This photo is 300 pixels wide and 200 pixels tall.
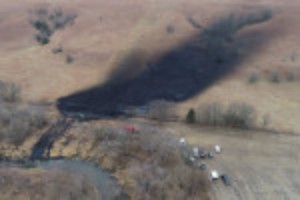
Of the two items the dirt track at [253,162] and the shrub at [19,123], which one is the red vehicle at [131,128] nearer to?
the dirt track at [253,162]

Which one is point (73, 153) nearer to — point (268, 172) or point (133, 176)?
point (133, 176)

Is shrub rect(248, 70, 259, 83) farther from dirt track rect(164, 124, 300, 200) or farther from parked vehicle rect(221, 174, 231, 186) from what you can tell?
parked vehicle rect(221, 174, 231, 186)

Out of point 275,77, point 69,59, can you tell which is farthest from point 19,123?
point 275,77

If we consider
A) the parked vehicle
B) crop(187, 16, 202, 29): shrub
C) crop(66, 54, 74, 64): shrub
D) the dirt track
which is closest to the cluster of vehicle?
the parked vehicle

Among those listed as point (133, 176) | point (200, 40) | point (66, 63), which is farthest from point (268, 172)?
point (66, 63)

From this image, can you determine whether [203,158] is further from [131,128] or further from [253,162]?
[131,128]

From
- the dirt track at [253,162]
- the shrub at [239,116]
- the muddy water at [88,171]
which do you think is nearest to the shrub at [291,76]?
the shrub at [239,116]
